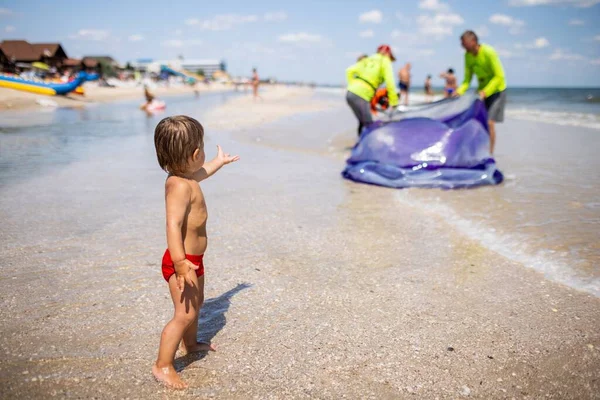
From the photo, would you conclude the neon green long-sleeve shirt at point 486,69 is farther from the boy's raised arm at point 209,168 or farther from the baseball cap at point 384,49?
the boy's raised arm at point 209,168

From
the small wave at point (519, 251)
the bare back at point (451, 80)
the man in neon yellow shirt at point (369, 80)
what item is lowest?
the small wave at point (519, 251)

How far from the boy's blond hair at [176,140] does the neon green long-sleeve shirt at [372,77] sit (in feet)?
17.5

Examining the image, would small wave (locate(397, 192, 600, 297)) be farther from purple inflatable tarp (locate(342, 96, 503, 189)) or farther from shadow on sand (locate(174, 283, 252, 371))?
shadow on sand (locate(174, 283, 252, 371))

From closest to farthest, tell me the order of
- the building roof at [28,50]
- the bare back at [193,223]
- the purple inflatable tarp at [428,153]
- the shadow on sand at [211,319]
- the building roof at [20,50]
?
the bare back at [193,223]
the shadow on sand at [211,319]
the purple inflatable tarp at [428,153]
the building roof at [20,50]
the building roof at [28,50]

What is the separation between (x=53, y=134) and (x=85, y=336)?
9.15 m

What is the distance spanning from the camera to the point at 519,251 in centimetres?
324

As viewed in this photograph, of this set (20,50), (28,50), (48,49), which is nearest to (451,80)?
(20,50)

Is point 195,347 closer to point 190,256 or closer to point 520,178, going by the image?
point 190,256

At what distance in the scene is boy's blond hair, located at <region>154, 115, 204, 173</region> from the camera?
1.85 m

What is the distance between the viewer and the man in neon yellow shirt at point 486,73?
6418mm

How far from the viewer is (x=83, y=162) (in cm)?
652

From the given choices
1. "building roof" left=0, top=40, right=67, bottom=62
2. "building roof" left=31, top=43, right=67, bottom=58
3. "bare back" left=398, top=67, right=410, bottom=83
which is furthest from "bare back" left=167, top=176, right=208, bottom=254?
"building roof" left=31, top=43, right=67, bottom=58

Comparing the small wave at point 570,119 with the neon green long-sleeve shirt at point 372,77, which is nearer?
the neon green long-sleeve shirt at point 372,77

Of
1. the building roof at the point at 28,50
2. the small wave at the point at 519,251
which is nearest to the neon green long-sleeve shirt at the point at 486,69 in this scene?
the small wave at the point at 519,251
